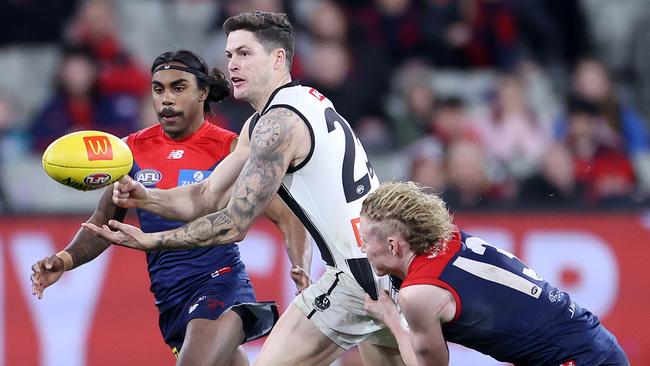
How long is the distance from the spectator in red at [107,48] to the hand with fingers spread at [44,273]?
4.12 meters


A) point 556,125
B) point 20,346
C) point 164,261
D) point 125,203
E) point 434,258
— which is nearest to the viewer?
point 434,258

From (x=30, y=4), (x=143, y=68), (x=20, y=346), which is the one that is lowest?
(x=20, y=346)

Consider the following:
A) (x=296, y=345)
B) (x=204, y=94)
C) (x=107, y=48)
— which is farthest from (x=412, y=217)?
(x=107, y=48)

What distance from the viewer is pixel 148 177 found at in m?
6.62

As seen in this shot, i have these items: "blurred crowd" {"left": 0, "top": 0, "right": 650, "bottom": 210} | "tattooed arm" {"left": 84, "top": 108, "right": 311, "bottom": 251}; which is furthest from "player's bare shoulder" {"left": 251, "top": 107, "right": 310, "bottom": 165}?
"blurred crowd" {"left": 0, "top": 0, "right": 650, "bottom": 210}

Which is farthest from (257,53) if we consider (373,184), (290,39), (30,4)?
(30,4)

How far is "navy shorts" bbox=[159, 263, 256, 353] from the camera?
6.29 metres

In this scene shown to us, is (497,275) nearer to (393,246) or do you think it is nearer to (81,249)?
(393,246)

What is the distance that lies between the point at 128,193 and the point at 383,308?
138 cm

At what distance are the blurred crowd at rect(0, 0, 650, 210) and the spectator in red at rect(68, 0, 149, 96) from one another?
1 cm

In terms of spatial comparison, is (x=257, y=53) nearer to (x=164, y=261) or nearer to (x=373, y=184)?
(x=373, y=184)

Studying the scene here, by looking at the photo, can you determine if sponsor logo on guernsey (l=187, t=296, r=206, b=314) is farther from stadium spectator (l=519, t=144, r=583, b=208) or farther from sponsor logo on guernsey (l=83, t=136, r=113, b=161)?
stadium spectator (l=519, t=144, r=583, b=208)

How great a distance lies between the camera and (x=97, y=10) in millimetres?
10422

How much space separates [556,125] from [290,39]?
4.91 metres
